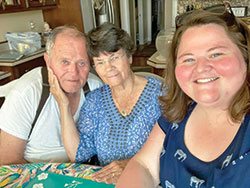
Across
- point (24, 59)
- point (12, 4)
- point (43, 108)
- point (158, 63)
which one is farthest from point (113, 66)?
point (12, 4)

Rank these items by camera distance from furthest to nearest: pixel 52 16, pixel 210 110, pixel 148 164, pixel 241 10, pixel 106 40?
pixel 52 16 → pixel 241 10 → pixel 106 40 → pixel 148 164 → pixel 210 110

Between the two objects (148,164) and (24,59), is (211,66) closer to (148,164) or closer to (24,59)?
(148,164)

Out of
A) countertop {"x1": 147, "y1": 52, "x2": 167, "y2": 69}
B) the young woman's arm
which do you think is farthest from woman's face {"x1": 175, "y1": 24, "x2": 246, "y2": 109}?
countertop {"x1": 147, "y1": 52, "x2": 167, "y2": 69}

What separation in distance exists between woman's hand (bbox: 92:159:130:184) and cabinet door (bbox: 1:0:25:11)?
2.56 m

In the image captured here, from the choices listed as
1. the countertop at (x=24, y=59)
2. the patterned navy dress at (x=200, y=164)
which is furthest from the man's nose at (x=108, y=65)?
the countertop at (x=24, y=59)

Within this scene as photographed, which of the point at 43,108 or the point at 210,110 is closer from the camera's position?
the point at 210,110

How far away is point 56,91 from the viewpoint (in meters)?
1.32

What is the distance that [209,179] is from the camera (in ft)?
2.50

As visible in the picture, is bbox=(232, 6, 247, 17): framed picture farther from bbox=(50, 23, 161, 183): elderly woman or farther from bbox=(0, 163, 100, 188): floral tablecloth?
bbox=(0, 163, 100, 188): floral tablecloth

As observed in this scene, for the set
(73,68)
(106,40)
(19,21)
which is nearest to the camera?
(106,40)

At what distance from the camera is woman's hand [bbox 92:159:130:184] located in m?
0.98

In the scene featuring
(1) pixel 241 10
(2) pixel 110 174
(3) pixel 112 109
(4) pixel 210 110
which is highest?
(1) pixel 241 10

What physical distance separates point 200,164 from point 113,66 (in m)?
0.66

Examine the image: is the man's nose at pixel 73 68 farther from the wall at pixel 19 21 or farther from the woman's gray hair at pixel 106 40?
the wall at pixel 19 21
